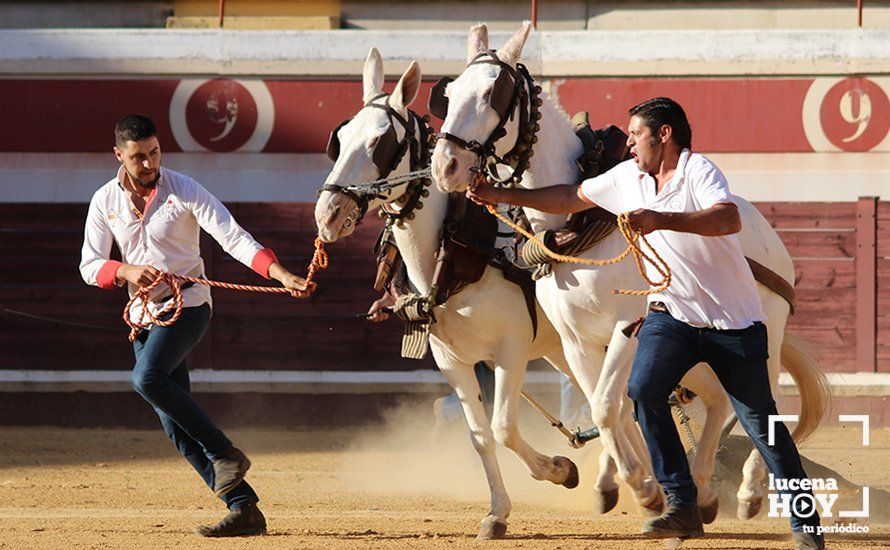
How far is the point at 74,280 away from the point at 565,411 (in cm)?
480

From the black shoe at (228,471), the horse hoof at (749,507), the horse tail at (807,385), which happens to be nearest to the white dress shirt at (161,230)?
the black shoe at (228,471)

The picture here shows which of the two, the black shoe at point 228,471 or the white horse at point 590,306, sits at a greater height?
the white horse at point 590,306

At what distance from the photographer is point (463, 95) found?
6426 millimetres

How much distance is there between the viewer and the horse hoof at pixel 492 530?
698cm

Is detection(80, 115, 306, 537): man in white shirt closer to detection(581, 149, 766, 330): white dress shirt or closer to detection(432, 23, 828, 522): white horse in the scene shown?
detection(432, 23, 828, 522): white horse

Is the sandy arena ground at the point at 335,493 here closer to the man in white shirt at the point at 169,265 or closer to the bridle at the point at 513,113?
the man in white shirt at the point at 169,265

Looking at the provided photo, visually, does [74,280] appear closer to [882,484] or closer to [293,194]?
[293,194]

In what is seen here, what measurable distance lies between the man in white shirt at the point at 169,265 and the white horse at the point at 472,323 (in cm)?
76

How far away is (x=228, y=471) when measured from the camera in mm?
6844

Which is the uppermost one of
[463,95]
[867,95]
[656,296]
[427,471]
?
[867,95]

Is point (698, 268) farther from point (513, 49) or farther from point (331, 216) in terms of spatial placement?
point (331, 216)

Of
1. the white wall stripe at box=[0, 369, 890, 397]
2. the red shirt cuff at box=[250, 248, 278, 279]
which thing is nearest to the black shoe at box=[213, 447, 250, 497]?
the red shirt cuff at box=[250, 248, 278, 279]

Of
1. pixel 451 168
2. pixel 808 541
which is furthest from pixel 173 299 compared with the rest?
pixel 808 541

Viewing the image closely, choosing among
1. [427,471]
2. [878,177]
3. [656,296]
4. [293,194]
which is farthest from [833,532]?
[293,194]
